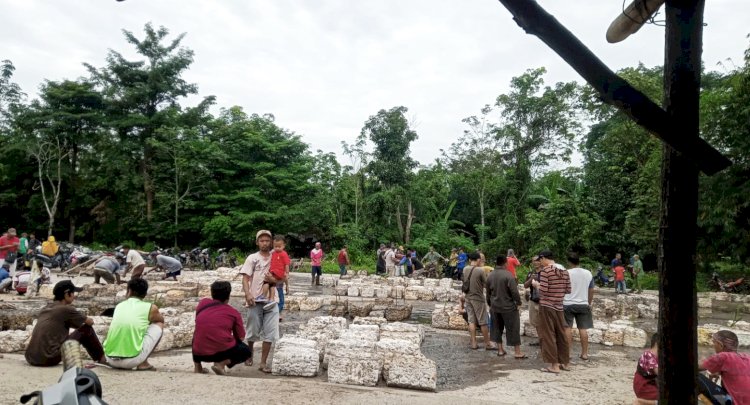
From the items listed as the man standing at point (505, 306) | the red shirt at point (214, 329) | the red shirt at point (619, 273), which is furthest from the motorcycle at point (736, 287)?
the red shirt at point (214, 329)

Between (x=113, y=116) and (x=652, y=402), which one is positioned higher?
(x=113, y=116)

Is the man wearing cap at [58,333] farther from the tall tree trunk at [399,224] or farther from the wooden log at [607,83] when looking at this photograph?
the tall tree trunk at [399,224]

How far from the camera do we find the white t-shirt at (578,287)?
684 centimetres

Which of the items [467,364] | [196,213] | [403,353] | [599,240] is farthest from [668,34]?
[196,213]

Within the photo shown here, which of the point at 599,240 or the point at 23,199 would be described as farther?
the point at 23,199

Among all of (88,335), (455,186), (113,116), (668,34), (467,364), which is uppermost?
(113,116)

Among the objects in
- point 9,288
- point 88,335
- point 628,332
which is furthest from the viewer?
point 9,288

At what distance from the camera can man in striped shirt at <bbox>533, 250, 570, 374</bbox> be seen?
614cm

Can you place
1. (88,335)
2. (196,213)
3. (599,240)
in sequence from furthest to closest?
(196,213), (599,240), (88,335)

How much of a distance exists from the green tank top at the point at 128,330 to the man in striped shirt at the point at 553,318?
4563mm

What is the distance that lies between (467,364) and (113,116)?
31.4m

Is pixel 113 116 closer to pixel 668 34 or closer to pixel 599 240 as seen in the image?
pixel 599 240

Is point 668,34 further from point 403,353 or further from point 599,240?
point 599,240

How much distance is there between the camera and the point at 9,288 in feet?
37.4
